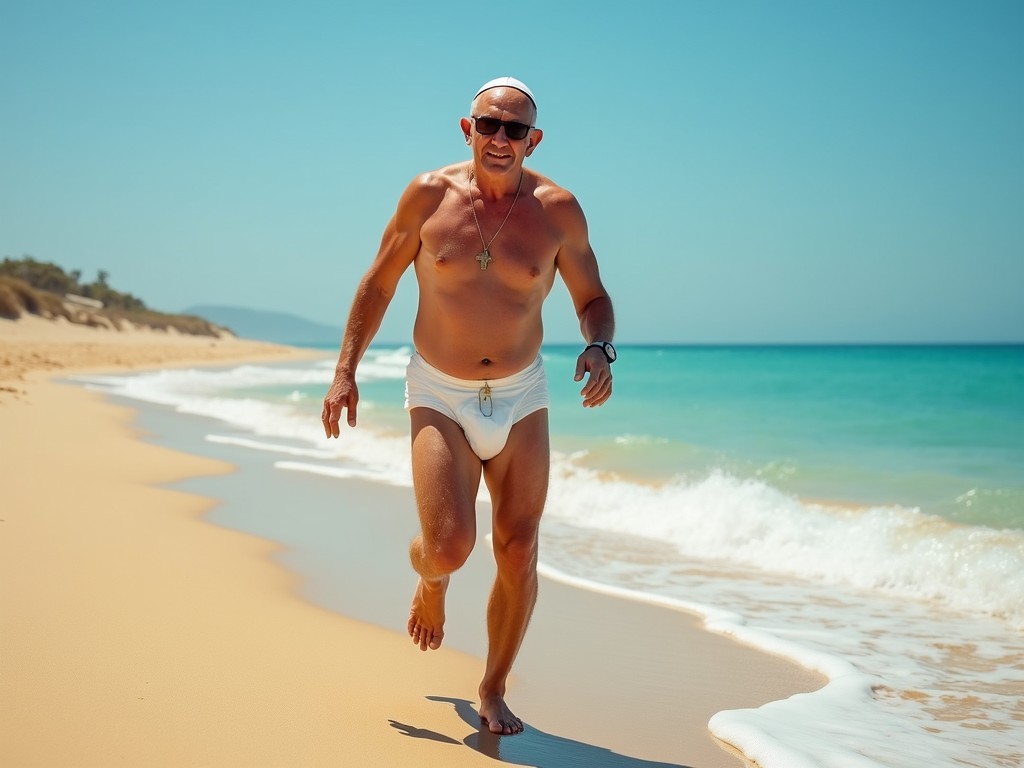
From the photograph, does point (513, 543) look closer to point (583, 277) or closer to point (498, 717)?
point (498, 717)

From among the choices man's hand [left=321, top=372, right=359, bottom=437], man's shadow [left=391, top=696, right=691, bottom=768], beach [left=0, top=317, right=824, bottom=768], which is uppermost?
man's hand [left=321, top=372, right=359, bottom=437]

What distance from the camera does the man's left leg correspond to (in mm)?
3793

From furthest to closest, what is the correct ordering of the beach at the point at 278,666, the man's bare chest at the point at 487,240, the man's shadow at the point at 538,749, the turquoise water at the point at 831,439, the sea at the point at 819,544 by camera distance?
the turquoise water at the point at 831,439
the sea at the point at 819,544
the man's bare chest at the point at 487,240
the man's shadow at the point at 538,749
the beach at the point at 278,666

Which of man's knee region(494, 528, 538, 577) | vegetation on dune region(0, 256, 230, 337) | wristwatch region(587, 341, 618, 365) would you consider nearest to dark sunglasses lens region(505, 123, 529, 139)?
wristwatch region(587, 341, 618, 365)

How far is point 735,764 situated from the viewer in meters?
3.58

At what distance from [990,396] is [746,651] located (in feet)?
77.2

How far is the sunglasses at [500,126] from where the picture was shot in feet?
12.5

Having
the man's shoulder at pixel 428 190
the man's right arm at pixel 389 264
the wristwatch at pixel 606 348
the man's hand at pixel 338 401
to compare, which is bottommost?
the man's hand at pixel 338 401

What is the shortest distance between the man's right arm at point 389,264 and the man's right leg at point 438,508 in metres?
0.38

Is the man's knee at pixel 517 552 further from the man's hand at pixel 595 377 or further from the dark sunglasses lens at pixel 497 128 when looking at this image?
the dark sunglasses lens at pixel 497 128

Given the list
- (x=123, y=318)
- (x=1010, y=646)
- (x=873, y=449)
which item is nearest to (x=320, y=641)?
(x=1010, y=646)

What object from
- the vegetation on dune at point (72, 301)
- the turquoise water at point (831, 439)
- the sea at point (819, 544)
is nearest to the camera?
the sea at point (819, 544)

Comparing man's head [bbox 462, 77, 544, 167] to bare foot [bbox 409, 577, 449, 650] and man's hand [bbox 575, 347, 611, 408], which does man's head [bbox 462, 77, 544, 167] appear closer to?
man's hand [bbox 575, 347, 611, 408]

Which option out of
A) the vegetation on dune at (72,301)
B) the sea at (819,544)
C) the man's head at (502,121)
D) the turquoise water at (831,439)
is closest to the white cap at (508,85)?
the man's head at (502,121)
